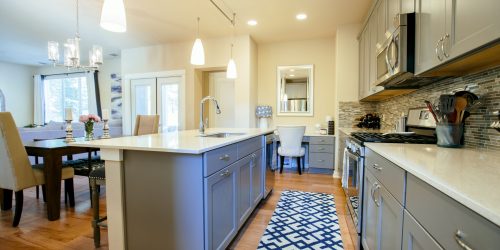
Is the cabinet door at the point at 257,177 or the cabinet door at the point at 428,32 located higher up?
the cabinet door at the point at 428,32

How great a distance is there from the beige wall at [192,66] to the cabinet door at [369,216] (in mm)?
Result: 3126

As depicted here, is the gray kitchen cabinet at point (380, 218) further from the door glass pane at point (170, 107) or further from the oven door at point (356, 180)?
the door glass pane at point (170, 107)

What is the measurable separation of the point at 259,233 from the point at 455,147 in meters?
1.61

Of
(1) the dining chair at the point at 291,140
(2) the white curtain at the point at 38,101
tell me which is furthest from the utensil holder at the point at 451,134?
(2) the white curtain at the point at 38,101

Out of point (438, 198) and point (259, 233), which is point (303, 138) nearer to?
point (259, 233)

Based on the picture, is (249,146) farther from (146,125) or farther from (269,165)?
(146,125)

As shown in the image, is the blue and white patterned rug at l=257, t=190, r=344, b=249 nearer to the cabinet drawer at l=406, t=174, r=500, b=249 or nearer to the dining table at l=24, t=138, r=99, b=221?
the cabinet drawer at l=406, t=174, r=500, b=249

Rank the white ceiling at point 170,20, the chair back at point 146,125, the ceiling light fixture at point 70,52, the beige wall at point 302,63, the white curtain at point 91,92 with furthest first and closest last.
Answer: the white curtain at point 91,92
the beige wall at point 302,63
the chair back at point 146,125
the white ceiling at point 170,20
the ceiling light fixture at point 70,52

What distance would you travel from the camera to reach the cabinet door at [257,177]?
2.43 m

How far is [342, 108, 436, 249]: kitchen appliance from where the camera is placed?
5.70 feet

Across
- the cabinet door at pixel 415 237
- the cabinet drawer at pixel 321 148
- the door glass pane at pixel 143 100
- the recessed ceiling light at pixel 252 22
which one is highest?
the recessed ceiling light at pixel 252 22

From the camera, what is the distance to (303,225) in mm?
2271

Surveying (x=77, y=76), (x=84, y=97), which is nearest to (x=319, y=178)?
(x=84, y=97)

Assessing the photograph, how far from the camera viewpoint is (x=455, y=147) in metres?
1.45
